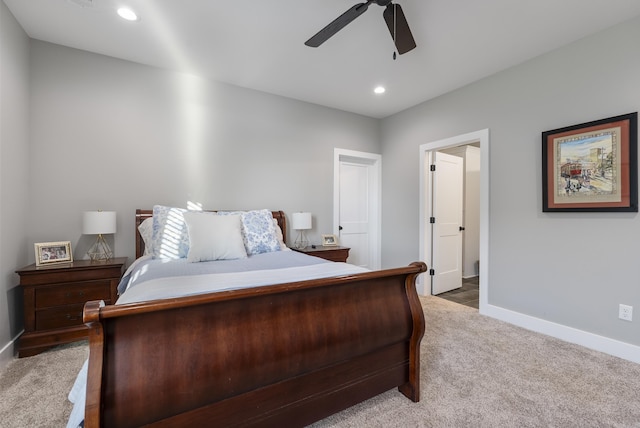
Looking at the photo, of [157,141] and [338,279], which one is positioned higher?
[157,141]

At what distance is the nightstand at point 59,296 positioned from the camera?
2211mm

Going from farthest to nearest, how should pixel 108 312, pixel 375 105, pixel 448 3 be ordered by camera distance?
1. pixel 375 105
2. pixel 448 3
3. pixel 108 312

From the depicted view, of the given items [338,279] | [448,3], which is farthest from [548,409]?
[448,3]

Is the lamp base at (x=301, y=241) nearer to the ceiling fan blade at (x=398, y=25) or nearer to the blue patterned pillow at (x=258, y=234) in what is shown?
the blue patterned pillow at (x=258, y=234)

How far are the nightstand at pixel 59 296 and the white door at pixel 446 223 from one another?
12.3 feet

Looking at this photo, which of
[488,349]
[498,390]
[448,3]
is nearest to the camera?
[498,390]

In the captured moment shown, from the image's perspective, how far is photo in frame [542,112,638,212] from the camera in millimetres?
2232

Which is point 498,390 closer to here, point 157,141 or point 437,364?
point 437,364

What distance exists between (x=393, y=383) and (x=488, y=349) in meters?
1.24

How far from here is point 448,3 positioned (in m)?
2.04

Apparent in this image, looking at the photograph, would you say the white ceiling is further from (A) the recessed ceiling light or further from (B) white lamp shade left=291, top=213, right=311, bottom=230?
(B) white lamp shade left=291, top=213, right=311, bottom=230

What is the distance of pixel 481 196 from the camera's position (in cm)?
326

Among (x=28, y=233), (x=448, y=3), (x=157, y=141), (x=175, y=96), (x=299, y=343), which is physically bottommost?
(x=299, y=343)

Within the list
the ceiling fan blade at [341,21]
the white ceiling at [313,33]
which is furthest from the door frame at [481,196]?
the ceiling fan blade at [341,21]
